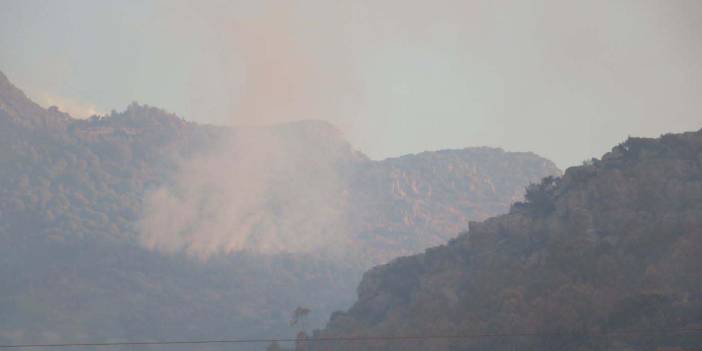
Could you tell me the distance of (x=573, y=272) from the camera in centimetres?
12231

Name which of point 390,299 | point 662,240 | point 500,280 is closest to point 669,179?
point 662,240

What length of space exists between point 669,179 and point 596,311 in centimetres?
3251

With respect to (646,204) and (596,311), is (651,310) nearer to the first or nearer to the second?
(596,311)

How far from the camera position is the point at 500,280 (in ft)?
430

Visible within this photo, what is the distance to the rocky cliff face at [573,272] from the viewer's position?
337 feet

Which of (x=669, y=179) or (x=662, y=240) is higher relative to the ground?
(x=669, y=179)

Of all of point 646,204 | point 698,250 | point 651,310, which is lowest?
point 651,310

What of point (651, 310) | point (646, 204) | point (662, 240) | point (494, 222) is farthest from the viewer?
point (494, 222)

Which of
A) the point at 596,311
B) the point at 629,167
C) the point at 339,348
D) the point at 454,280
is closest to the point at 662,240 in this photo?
the point at 596,311

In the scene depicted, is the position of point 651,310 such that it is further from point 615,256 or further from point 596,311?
point 615,256

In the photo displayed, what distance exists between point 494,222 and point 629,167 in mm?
23564

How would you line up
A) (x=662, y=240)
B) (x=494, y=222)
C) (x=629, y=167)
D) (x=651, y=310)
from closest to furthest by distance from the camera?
(x=651, y=310) < (x=662, y=240) < (x=629, y=167) < (x=494, y=222)

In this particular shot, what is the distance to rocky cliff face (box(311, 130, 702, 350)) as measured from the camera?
102812mm

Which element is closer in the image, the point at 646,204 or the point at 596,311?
the point at 596,311
